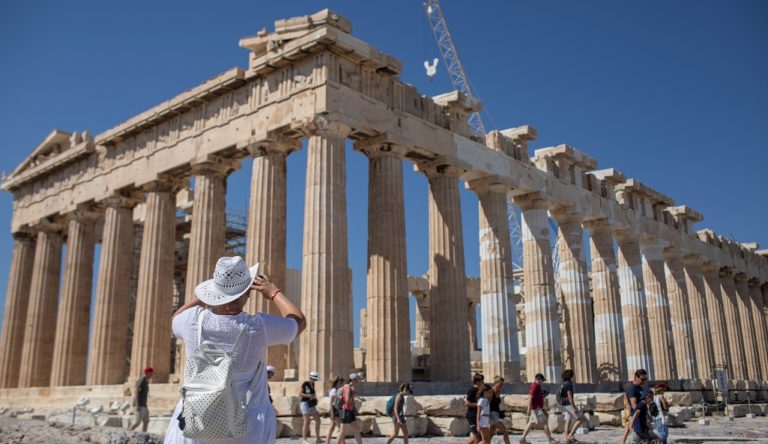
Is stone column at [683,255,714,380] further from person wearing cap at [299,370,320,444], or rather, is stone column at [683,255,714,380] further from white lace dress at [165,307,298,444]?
white lace dress at [165,307,298,444]

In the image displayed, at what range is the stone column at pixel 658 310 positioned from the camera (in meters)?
34.5

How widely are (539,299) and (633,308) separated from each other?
26.3 feet

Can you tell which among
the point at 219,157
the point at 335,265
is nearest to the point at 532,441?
the point at 335,265

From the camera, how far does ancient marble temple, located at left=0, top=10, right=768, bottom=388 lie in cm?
2130

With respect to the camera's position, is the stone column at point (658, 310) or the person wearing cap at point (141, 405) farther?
the stone column at point (658, 310)

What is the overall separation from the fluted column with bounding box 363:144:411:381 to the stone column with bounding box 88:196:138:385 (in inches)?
426

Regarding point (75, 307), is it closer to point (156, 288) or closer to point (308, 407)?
point (156, 288)

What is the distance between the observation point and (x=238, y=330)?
430 cm

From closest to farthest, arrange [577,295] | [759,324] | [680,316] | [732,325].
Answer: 1. [577,295]
2. [680,316]
3. [732,325]
4. [759,324]

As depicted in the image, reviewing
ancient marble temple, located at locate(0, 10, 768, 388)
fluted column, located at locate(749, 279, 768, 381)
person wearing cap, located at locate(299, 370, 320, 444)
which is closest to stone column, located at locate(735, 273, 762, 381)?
fluted column, located at locate(749, 279, 768, 381)

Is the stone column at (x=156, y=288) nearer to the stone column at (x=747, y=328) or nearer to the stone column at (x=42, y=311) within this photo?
the stone column at (x=42, y=311)

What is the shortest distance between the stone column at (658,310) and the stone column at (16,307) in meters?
29.1

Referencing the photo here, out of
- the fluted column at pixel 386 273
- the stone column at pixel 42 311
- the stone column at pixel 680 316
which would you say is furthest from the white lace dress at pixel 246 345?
the stone column at pixel 680 316

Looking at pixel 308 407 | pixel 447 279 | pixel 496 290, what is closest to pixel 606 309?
pixel 496 290
